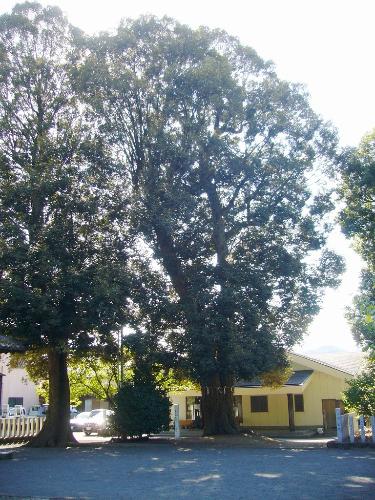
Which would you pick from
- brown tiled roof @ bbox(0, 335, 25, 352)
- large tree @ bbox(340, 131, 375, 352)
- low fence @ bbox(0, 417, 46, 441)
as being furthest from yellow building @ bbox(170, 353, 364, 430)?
brown tiled roof @ bbox(0, 335, 25, 352)

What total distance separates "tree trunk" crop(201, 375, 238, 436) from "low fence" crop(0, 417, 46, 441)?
7997 millimetres

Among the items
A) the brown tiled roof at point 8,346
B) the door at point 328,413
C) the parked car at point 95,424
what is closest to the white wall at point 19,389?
the parked car at point 95,424

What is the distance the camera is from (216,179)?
2428 centimetres

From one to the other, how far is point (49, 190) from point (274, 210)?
9.55 m

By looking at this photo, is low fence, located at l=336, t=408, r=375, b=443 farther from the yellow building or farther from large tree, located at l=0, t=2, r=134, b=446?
the yellow building

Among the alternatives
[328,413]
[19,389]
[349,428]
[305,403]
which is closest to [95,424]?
[305,403]

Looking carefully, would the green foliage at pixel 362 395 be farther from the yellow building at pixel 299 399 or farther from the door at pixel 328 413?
the door at pixel 328 413

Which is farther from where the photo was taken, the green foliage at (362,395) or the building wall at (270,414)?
the building wall at (270,414)

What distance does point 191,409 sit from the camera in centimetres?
3972

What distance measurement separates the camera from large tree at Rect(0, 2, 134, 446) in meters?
21.3

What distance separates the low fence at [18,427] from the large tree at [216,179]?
815cm

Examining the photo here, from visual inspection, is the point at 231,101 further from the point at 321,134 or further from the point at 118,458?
the point at 118,458

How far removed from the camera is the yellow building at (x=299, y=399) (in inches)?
1319

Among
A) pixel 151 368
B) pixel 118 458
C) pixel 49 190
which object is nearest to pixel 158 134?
pixel 49 190
